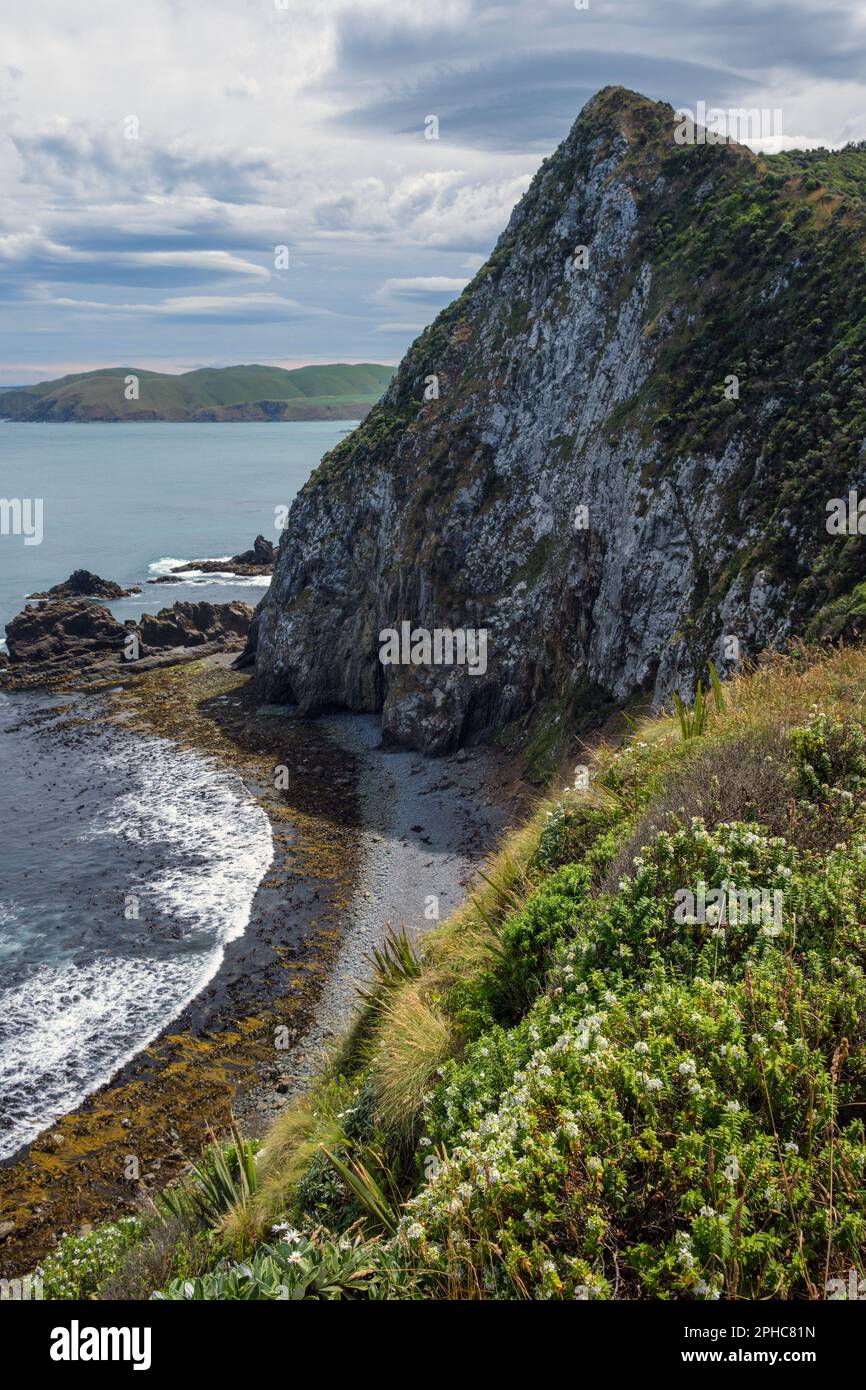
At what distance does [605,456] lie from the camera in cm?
3844

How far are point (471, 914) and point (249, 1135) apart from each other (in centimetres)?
1121

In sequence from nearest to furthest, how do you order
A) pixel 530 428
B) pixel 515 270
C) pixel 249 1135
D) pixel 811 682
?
pixel 811 682 → pixel 249 1135 → pixel 530 428 → pixel 515 270

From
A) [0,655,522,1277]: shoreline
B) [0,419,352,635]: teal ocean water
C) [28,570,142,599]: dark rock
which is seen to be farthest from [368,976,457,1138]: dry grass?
[28,570,142,599]: dark rock

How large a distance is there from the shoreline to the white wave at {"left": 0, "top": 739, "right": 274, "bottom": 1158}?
0.58 m

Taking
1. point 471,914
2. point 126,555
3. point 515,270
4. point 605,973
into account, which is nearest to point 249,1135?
point 471,914

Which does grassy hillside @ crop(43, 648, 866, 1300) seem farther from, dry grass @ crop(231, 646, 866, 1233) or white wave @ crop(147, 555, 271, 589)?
white wave @ crop(147, 555, 271, 589)

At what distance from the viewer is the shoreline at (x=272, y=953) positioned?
18281 millimetres

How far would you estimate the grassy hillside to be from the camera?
4.45 metres

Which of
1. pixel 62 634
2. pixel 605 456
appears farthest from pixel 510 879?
pixel 62 634

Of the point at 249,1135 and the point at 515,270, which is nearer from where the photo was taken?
the point at 249,1135

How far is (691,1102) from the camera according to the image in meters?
4.86

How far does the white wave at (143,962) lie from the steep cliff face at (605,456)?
1204cm

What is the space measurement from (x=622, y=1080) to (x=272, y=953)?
22.9m
